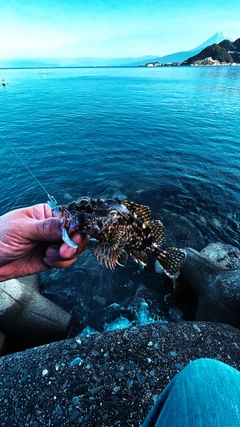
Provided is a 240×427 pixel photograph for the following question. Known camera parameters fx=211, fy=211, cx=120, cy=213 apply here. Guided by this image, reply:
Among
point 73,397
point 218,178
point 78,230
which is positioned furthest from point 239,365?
point 218,178

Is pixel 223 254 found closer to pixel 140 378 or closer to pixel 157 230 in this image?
pixel 157 230

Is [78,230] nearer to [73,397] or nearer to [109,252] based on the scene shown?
[109,252]

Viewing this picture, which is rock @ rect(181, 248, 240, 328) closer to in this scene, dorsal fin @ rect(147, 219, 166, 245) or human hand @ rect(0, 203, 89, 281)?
dorsal fin @ rect(147, 219, 166, 245)

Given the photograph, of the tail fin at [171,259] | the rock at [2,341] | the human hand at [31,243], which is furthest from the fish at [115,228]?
the rock at [2,341]

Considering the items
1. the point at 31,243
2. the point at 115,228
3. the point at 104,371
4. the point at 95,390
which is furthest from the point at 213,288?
the point at 31,243

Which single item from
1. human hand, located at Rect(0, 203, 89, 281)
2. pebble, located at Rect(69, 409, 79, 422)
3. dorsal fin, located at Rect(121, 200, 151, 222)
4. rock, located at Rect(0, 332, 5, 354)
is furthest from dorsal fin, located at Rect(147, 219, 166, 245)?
rock, located at Rect(0, 332, 5, 354)

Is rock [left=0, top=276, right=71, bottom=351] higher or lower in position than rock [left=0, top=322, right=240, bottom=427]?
lower
